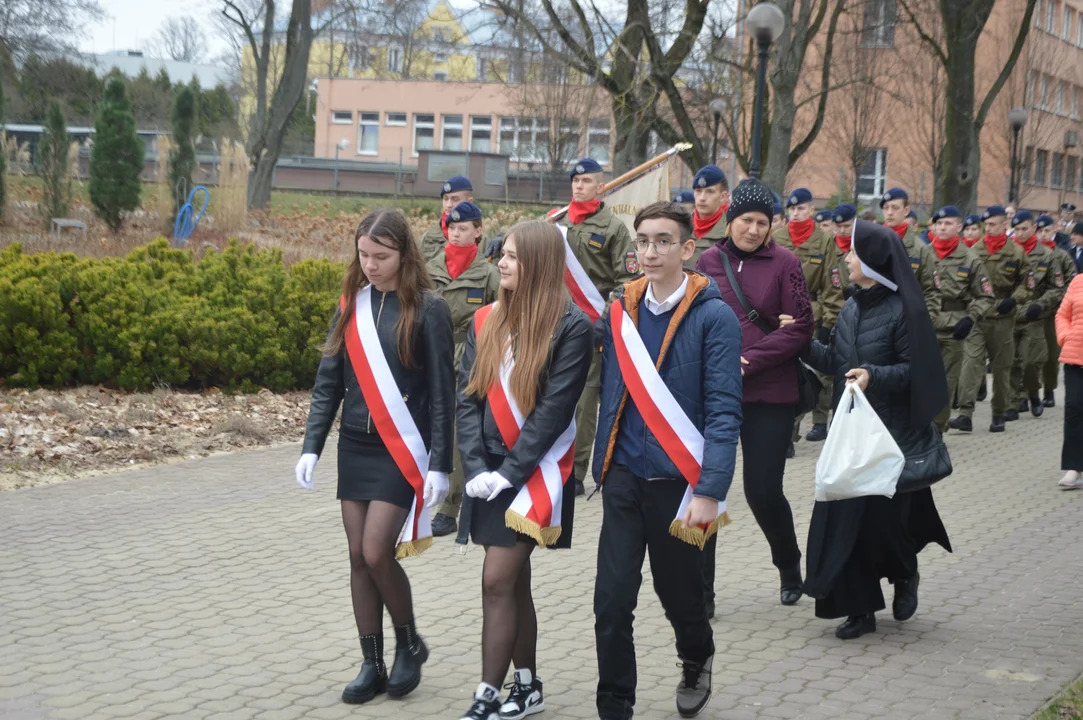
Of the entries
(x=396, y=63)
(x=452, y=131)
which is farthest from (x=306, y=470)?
(x=396, y=63)

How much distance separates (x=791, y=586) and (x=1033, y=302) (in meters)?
8.64

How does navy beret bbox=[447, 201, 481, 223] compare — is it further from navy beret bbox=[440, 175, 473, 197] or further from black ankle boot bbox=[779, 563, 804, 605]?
black ankle boot bbox=[779, 563, 804, 605]

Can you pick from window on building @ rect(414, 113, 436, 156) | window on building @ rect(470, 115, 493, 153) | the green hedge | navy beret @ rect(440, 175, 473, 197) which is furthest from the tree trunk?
window on building @ rect(414, 113, 436, 156)

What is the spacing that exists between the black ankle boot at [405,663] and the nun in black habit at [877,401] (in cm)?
196

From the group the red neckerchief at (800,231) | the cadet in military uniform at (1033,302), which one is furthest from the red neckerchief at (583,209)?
the cadet in military uniform at (1033,302)

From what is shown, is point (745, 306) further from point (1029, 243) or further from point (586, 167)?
point (1029, 243)

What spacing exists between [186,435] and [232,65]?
63.8 m

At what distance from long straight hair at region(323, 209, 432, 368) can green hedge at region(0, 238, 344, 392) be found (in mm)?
7052

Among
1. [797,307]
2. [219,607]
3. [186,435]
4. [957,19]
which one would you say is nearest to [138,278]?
[186,435]

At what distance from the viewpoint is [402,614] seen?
201 inches

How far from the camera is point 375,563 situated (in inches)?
194

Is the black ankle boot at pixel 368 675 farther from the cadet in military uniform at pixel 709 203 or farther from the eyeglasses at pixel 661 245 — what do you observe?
the cadet in military uniform at pixel 709 203

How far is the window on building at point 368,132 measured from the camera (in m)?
71.7

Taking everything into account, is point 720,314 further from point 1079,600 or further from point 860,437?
point 1079,600
